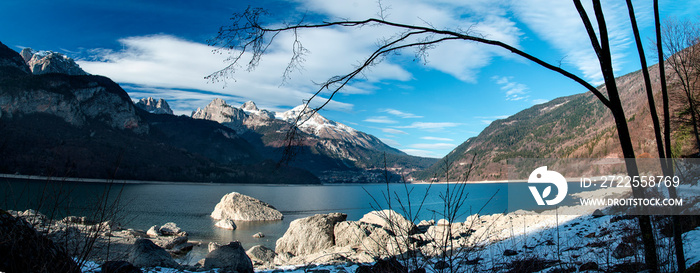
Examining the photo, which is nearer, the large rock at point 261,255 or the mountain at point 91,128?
the large rock at point 261,255

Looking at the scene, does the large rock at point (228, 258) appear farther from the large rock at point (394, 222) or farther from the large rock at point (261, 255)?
the large rock at point (261, 255)

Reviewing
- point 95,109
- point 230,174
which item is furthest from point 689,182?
point 95,109

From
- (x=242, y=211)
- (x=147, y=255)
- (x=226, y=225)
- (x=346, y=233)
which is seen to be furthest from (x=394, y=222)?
(x=242, y=211)

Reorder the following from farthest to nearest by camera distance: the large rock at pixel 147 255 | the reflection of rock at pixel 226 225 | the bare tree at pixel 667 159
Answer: the reflection of rock at pixel 226 225 → the large rock at pixel 147 255 → the bare tree at pixel 667 159

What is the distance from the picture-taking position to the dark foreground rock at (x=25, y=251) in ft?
10.6

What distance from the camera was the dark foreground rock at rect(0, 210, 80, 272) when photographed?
3.24 m

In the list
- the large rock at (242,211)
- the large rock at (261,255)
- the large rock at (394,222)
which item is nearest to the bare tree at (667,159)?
the large rock at (394,222)

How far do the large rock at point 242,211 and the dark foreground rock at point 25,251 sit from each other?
1356 inches

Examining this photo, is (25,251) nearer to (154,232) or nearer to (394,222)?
(394,222)

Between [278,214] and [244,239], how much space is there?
554 inches

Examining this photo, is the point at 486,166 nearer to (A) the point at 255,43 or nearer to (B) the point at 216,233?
(B) the point at 216,233

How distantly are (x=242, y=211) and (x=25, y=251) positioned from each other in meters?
35.2

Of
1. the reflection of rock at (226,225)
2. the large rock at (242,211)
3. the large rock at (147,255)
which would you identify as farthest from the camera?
the large rock at (242,211)

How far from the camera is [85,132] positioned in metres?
139
